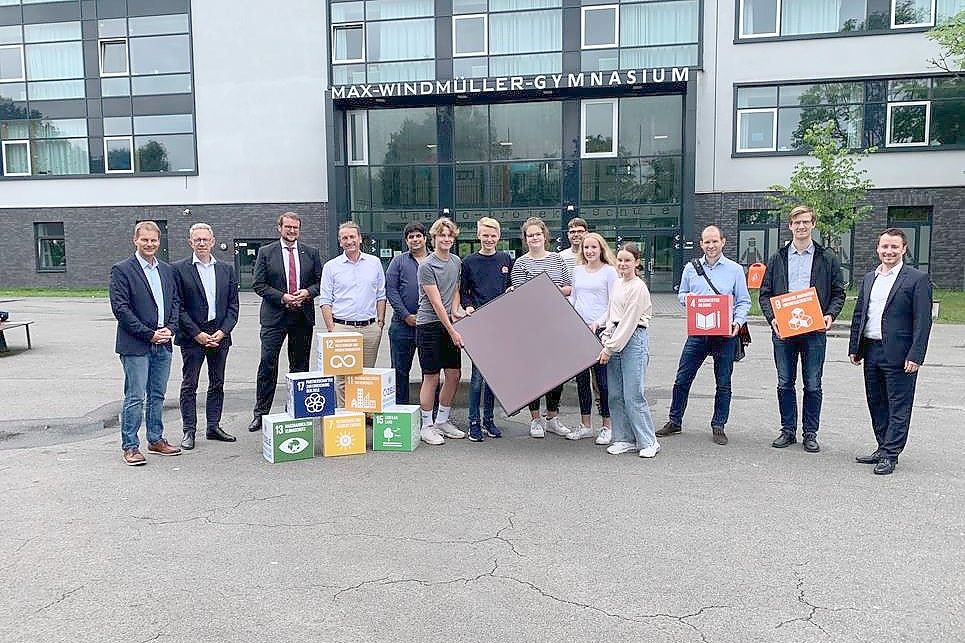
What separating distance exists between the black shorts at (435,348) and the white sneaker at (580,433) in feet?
4.29

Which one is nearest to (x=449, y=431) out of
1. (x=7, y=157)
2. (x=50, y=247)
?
(x=50, y=247)

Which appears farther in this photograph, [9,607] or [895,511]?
[895,511]

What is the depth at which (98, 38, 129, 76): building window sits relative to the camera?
100ft

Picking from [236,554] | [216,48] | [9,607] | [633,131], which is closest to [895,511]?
[236,554]

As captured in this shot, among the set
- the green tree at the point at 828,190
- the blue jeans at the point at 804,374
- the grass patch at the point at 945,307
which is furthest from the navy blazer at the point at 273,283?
the green tree at the point at 828,190

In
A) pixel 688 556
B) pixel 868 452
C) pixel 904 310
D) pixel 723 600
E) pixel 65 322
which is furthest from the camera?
pixel 65 322

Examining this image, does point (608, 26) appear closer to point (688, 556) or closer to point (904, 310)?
point (904, 310)

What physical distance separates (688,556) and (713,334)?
2859 millimetres

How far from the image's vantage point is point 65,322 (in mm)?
18422

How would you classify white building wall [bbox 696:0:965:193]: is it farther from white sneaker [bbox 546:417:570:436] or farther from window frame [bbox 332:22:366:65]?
white sneaker [bbox 546:417:570:436]

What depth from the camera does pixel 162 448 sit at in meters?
6.44

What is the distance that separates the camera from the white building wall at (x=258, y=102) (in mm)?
28688

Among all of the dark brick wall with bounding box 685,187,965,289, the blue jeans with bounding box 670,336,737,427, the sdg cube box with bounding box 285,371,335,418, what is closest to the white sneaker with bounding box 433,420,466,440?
the sdg cube box with bounding box 285,371,335,418

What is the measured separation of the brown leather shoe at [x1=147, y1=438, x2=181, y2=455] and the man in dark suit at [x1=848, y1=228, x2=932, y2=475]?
5944mm
